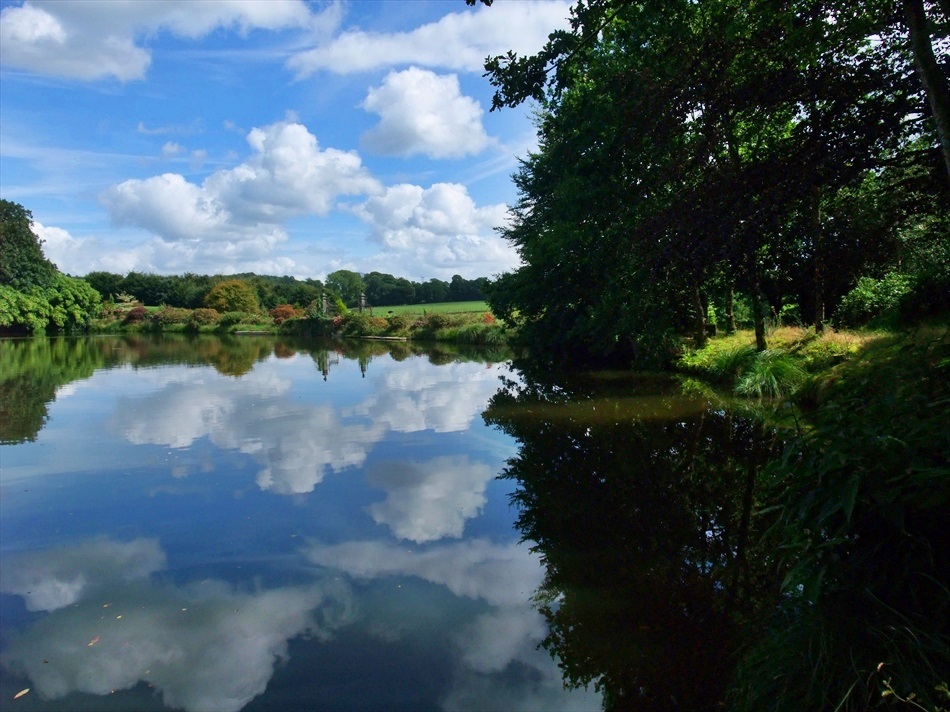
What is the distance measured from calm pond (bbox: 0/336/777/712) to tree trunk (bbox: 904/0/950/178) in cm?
367

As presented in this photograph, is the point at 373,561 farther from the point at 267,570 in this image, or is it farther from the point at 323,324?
the point at 323,324

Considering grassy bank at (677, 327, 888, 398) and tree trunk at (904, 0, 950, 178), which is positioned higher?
tree trunk at (904, 0, 950, 178)

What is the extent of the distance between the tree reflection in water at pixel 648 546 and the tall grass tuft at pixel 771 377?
73.3 inches

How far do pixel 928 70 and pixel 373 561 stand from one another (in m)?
6.10

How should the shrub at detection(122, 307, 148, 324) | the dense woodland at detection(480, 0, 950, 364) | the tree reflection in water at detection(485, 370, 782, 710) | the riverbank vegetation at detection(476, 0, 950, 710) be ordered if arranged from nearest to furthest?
1. the riverbank vegetation at detection(476, 0, 950, 710)
2. the tree reflection in water at detection(485, 370, 782, 710)
3. the dense woodland at detection(480, 0, 950, 364)
4. the shrub at detection(122, 307, 148, 324)

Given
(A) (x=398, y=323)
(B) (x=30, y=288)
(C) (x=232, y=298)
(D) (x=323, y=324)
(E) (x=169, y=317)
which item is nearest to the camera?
(A) (x=398, y=323)

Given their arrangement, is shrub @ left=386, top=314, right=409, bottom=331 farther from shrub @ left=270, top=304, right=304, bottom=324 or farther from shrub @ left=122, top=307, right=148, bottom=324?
shrub @ left=122, top=307, right=148, bottom=324

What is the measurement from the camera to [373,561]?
542 cm

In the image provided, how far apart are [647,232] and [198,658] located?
5.16 m

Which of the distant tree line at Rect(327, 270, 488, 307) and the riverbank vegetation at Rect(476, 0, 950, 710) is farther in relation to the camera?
the distant tree line at Rect(327, 270, 488, 307)

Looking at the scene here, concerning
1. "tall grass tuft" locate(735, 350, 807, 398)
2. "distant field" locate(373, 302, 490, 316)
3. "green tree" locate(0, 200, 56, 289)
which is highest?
"green tree" locate(0, 200, 56, 289)

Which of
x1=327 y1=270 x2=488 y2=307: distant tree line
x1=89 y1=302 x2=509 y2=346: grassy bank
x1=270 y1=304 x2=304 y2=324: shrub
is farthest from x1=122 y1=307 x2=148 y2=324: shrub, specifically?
x1=327 y1=270 x2=488 y2=307: distant tree line

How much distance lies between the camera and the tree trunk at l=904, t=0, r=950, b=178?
15.7ft

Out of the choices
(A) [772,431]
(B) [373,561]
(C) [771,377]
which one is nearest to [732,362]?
(C) [771,377]
